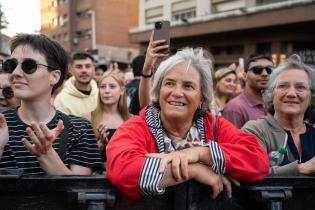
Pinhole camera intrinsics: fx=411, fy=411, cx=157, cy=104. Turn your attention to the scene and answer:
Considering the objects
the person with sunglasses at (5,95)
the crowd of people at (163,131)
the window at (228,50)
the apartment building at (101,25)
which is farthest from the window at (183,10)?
the crowd of people at (163,131)

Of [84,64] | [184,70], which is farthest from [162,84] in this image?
[84,64]

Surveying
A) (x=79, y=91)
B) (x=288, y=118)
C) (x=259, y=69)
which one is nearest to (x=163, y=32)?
(x=288, y=118)

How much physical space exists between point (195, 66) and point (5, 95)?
167 centimetres

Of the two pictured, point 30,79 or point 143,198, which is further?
point 30,79

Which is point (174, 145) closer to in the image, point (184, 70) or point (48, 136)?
point (184, 70)

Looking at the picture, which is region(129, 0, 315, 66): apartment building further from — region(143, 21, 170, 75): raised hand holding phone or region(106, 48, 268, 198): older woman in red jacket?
region(106, 48, 268, 198): older woman in red jacket

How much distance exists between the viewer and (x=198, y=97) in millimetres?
2080

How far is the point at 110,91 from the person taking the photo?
4289mm

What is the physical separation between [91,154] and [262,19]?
66.0 feet

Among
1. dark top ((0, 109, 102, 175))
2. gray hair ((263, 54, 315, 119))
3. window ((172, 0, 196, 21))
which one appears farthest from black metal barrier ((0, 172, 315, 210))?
→ window ((172, 0, 196, 21))

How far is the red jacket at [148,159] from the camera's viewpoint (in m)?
1.61

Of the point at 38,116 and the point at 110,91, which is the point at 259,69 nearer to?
the point at 110,91

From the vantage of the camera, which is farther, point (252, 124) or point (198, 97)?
point (252, 124)

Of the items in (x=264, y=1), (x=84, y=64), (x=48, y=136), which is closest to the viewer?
(x=48, y=136)
